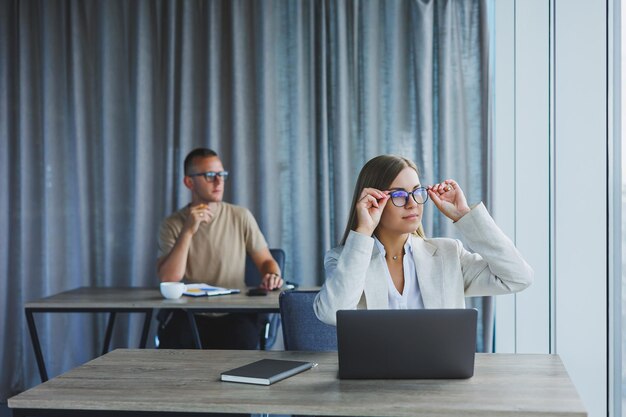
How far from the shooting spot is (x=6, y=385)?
445 centimetres

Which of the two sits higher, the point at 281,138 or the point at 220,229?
the point at 281,138

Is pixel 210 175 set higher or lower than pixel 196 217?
higher

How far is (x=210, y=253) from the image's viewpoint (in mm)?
3740

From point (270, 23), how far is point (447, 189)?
2.48m

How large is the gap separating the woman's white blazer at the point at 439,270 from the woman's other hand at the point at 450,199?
0.15 ft

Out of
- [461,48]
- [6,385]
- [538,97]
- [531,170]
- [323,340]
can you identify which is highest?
[461,48]

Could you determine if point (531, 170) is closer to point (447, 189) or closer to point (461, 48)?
point (447, 189)

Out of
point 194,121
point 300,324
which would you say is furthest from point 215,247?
point 300,324

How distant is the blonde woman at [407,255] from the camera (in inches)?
80.6

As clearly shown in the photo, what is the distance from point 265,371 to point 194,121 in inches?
113

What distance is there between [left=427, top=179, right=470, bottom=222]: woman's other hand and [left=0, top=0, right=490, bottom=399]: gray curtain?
203cm

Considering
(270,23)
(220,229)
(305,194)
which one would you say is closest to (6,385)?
(220,229)

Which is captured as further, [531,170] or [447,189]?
[531,170]

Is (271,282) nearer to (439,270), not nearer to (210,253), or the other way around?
(210,253)
